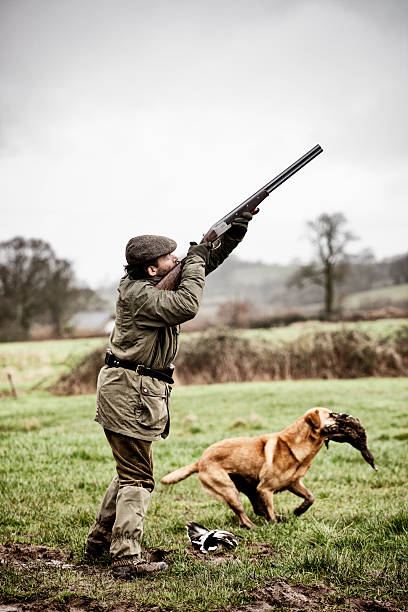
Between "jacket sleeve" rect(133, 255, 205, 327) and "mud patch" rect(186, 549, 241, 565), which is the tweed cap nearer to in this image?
"jacket sleeve" rect(133, 255, 205, 327)

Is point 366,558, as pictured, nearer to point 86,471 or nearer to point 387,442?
point 86,471

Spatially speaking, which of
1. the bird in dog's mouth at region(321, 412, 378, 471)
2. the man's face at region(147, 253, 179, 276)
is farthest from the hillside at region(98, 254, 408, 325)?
the man's face at region(147, 253, 179, 276)

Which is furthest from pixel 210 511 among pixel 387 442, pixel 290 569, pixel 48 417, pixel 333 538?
pixel 48 417

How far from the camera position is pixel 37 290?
5812 cm

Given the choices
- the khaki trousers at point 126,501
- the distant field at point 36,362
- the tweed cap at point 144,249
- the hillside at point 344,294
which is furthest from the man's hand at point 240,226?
the hillside at point 344,294

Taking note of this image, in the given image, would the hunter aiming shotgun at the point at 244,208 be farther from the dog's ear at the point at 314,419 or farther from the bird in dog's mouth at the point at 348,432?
the bird in dog's mouth at the point at 348,432

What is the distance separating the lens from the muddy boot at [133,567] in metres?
4.33

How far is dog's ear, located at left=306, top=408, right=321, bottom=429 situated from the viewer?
600 centimetres

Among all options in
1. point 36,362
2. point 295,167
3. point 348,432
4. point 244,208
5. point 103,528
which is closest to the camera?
point 103,528

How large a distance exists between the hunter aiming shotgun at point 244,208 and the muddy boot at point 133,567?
227 cm

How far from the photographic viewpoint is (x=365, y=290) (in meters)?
58.6

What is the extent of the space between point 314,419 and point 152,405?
6.93 feet

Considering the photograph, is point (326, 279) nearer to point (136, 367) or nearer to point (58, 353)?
point (58, 353)

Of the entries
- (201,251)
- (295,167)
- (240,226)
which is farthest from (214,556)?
(295,167)
